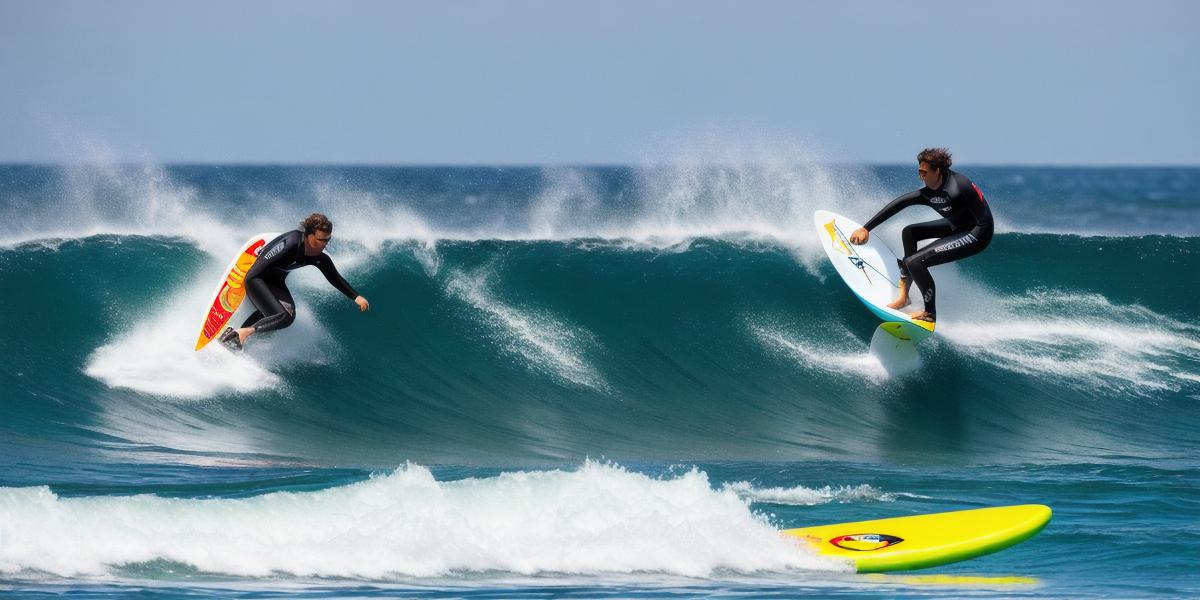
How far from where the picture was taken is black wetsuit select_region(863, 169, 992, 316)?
9727mm

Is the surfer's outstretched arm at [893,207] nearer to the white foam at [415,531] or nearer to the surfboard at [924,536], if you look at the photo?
the surfboard at [924,536]

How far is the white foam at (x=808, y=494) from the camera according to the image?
318 inches

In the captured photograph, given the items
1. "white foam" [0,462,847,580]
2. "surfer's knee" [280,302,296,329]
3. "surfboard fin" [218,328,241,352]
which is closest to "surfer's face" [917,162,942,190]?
"white foam" [0,462,847,580]

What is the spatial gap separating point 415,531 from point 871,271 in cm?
525

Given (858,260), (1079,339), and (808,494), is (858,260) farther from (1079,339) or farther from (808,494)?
(808,494)

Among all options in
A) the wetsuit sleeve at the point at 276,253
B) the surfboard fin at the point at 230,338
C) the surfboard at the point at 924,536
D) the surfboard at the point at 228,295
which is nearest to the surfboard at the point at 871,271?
the surfboard at the point at 924,536

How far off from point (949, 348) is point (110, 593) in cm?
720

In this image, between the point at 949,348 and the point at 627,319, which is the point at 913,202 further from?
the point at 627,319

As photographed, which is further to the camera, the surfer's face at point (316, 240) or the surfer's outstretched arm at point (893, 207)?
the surfer's outstretched arm at point (893, 207)

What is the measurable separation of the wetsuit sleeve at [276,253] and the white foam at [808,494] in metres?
3.43

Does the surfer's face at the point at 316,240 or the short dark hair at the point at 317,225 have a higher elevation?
the short dark hair at the point at 317,225

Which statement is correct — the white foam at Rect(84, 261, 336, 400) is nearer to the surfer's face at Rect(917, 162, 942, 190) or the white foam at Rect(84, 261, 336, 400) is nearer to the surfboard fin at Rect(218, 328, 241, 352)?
the surfboard fin at Rect(218, 328, 241, 352)

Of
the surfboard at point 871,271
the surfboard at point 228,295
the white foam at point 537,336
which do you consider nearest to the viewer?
the surfboard at point 228,295

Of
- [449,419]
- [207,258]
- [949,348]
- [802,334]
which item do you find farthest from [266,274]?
[949,348]
